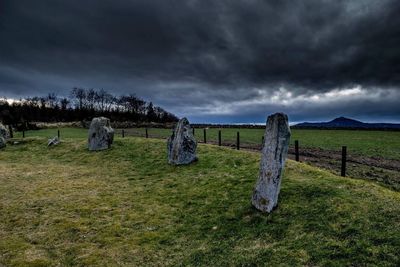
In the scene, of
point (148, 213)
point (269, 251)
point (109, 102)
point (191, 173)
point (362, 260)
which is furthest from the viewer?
point (109, 102)

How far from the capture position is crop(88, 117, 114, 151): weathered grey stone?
27.8m

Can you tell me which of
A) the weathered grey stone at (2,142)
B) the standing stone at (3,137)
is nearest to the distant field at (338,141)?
the standing stone at (3,137)

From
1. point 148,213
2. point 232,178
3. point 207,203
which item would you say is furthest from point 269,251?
point 232,178

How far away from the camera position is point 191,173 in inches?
702

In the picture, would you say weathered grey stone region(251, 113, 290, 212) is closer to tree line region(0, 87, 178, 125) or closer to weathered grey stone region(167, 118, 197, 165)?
weathered grey stone region(167, 118, 197, 165)

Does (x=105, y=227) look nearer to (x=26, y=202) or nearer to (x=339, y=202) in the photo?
(x=26, y=202)

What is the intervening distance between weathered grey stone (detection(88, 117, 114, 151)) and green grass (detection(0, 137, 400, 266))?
9417 mm

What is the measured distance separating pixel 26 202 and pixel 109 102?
14247cm

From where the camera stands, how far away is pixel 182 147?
797 inches

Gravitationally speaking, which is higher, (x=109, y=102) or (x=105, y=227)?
(x=109, y=102)

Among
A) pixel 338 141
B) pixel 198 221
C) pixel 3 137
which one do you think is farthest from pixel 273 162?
pixel 3 137

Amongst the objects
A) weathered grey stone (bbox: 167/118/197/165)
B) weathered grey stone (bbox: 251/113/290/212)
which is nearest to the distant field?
weathered grey stone (bbox: 167/118/197/165)

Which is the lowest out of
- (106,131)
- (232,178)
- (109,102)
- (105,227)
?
(105,227)

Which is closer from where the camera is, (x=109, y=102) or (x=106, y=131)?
Answer: (x=106, y=131)
